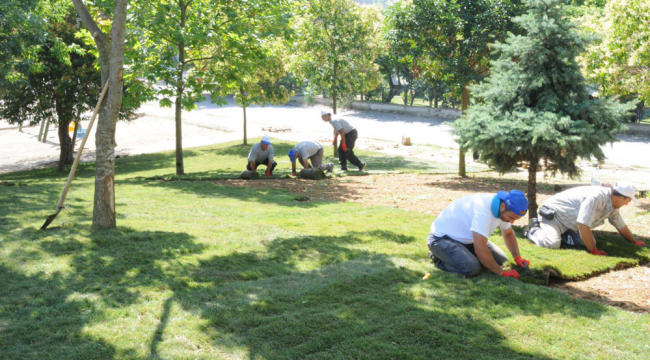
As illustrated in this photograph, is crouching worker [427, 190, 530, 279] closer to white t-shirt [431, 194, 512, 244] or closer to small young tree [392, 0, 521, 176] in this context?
white t-shirt [431, 194, 512, 244]

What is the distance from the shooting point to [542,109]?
32.2 feet

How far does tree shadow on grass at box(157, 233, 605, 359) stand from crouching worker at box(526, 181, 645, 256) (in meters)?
2.16

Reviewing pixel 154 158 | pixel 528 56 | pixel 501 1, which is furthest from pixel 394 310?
pixel 154 158

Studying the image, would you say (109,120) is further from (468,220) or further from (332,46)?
(332,46)

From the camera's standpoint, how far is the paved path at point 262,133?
26.3 m

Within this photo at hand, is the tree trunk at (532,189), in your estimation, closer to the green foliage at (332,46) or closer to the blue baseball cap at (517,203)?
the blue baseball cap at (517,203)

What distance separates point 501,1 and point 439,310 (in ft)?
39.8

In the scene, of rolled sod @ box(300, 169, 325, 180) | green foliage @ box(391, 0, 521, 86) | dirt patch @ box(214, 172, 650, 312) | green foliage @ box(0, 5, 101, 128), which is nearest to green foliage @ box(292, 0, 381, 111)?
green foliage @ box(391, 0, 521, 86)

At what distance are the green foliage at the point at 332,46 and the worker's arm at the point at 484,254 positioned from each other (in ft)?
55.2

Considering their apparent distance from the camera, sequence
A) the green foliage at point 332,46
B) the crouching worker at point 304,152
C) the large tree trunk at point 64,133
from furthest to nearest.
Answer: the green foliage at point 332,46 < the large tree trunk at point 64,133 < the crouching worker at point 304,152

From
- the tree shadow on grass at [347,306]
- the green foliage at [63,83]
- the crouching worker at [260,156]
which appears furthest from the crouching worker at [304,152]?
the green foliage at [63,83]

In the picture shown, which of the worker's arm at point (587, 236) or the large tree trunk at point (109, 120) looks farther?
the worker's arm at point (587, 236)

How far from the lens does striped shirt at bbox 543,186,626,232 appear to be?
795 centimetres

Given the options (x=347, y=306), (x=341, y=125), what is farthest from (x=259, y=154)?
(x=347, y=306)
